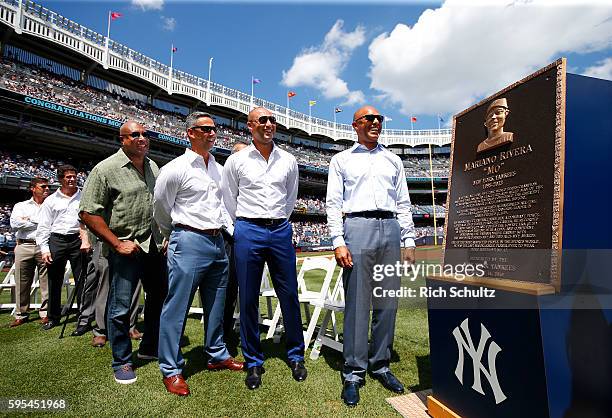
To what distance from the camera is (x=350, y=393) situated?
2299 millimetres

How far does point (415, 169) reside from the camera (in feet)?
162

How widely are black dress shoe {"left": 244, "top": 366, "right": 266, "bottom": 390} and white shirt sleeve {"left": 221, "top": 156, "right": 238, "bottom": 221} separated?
127cm

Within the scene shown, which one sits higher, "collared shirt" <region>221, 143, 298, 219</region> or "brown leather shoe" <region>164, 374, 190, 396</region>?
"collared shirt" <region>221, 143, 298, 219</region>

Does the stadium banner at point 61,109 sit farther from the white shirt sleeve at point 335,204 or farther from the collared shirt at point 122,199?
the white shirt sleeve at point 335,204

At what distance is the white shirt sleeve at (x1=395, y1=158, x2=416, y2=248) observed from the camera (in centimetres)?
283

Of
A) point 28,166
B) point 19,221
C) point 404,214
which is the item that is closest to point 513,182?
point 404,214

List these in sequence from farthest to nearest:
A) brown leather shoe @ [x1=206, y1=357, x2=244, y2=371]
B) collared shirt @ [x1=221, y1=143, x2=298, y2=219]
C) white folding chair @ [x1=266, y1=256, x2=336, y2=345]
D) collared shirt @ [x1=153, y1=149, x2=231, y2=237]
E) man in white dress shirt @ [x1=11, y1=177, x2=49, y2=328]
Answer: man in white dress shirt @ [x1=11, y1=177, x2=49, y2=328] < white folding chair @ [x1=266, y1=256, x2=336, y2=345] < brown leather shoe @ [x1=206, y1=357, x2=244, y2=371] < collared shirt @ [x1=221, y1=143, x2=298, y2=219] < collared shirt @ [x1=153, y1=149, x2=231, y2=237]

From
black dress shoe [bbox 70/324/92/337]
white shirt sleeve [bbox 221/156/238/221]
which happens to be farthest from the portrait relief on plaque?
black dress shoe [bbox 70/324/92/337]

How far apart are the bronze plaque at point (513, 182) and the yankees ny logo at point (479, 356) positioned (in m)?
0.36

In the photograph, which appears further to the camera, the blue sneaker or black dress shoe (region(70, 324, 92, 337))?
black dress shoe (region(70, 324, 92, 337))

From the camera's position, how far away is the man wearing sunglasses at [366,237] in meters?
2.48

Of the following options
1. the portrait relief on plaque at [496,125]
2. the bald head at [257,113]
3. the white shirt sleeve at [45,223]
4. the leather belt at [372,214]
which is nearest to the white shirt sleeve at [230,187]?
the bald head at [257,113]

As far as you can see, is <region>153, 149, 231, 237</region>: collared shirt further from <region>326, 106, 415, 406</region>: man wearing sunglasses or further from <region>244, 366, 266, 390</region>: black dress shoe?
<region>244, 366, 266, 390</region>: black dress shoe

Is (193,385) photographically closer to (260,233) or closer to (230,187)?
(260,233)
